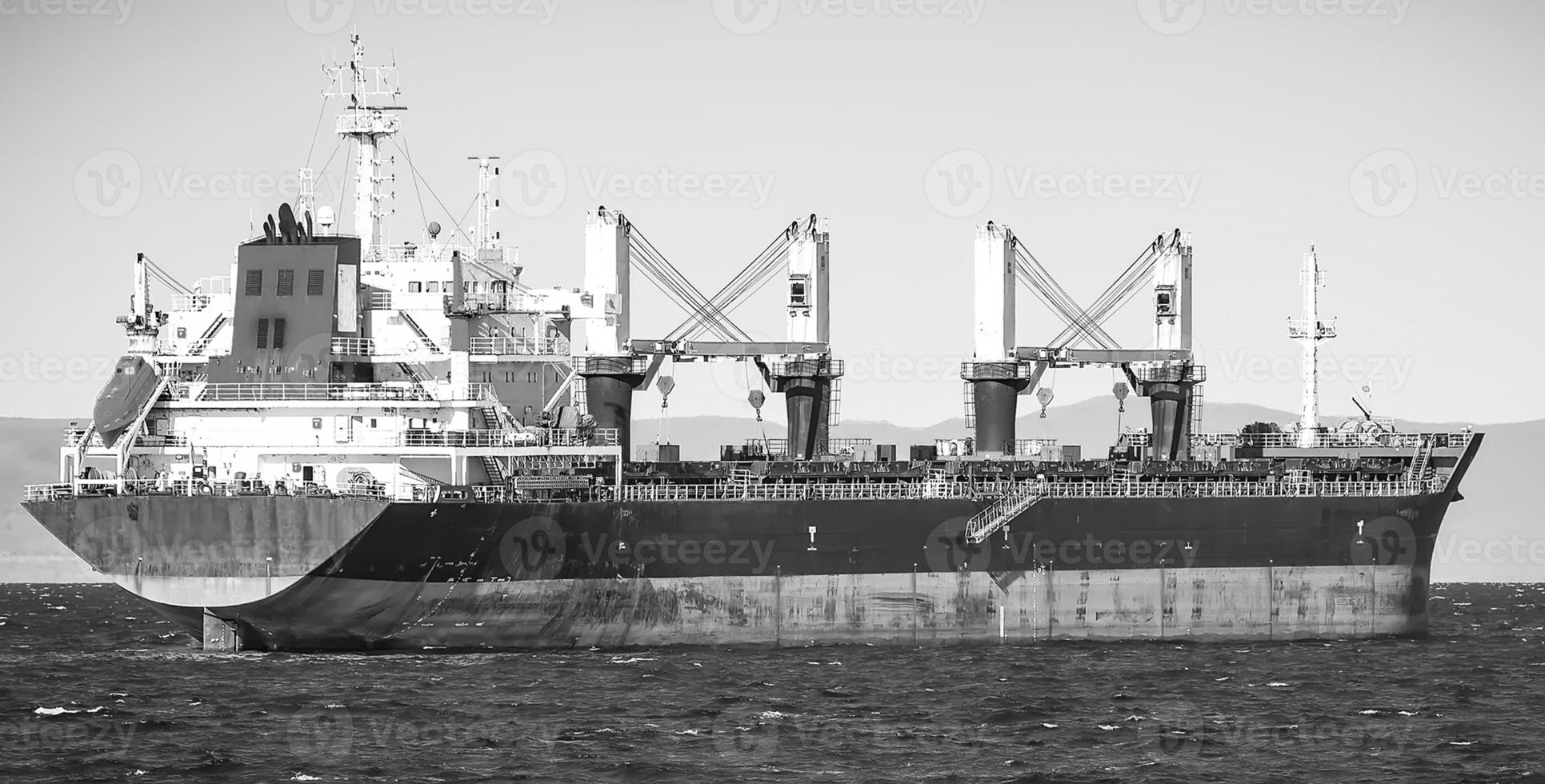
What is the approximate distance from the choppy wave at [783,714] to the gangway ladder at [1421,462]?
595 cm

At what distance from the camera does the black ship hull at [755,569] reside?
51.9 m

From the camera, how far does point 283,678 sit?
49094 millimetres

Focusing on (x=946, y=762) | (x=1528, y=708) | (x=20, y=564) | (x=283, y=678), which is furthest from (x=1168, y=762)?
(x=20, y=564)

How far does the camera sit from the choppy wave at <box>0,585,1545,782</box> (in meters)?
39.0

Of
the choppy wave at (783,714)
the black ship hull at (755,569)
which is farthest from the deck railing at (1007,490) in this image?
the choppy wave at (783,714)

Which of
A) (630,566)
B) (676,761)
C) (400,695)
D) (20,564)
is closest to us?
(676,761)

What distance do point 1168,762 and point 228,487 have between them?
2600cm

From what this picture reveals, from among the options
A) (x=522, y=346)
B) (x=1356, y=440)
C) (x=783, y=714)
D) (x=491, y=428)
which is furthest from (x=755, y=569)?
(x=1356, y=440)

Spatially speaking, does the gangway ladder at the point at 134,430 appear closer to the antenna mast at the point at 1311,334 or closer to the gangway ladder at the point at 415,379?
the gangway ladder at the point at 415,379

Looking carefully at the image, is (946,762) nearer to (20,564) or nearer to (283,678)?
(283,678)

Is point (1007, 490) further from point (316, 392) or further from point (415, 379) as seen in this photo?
point (316, 392)

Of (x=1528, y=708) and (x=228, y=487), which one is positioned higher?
(x=228, y=487)

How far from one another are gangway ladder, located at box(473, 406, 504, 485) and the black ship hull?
236cm

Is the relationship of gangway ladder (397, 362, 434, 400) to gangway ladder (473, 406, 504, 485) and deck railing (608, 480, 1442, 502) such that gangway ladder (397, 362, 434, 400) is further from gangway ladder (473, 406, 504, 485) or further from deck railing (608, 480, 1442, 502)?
deck railing (608, 480, 1442, 502)
